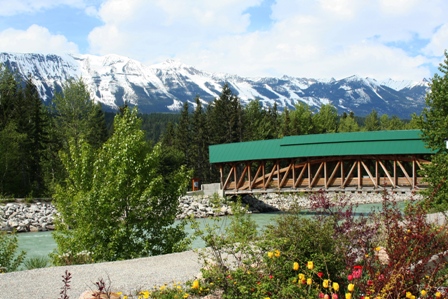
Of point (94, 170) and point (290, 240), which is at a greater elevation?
point (94, 170)

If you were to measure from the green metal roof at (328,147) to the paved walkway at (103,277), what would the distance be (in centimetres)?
1806

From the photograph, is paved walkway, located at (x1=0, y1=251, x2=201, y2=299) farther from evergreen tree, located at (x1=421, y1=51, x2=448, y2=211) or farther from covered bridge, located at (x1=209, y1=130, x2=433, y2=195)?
covered bridge, located at (x1=209, y1=130, x2=433, y2=195)

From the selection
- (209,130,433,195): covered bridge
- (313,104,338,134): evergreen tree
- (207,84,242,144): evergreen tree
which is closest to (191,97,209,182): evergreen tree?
(207,84,242,144): evergreen tree

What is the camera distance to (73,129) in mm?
37656

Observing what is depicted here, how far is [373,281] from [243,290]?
1369 mm

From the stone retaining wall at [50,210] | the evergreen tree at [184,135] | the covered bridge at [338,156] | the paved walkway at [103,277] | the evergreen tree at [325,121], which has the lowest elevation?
the stone retaining wall at [50,210]

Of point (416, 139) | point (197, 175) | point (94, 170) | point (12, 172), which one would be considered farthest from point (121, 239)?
point (197, 175)

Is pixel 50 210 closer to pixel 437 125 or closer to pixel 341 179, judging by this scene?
pixel 341 179

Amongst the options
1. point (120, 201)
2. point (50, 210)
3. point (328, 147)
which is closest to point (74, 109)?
point (50, 210)

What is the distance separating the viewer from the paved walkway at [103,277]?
22.7 ft

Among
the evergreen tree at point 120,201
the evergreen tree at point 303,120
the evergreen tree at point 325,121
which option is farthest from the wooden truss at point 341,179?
the evergreen tree at point 325,121

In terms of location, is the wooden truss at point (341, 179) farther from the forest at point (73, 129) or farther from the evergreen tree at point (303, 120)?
the evergreen tree at point (303, 120)

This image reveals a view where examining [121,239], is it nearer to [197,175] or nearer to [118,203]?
[118,203]

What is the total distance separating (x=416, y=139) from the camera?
83.0 feet
